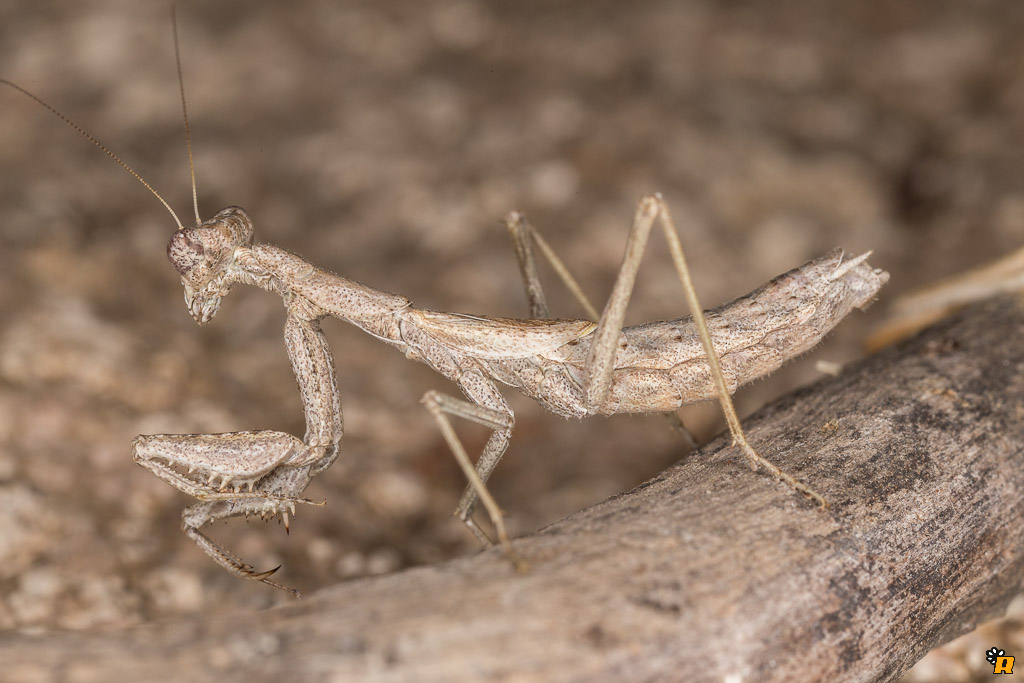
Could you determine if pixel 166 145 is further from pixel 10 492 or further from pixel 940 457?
pixel 940 457

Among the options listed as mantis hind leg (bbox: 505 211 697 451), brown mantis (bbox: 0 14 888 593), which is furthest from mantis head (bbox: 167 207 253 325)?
mantis hind leg (bbox: 505 211 697 451)

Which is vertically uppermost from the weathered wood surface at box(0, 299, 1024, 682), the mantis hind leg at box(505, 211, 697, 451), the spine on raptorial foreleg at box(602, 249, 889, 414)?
the mantis hind leg at box(505, 211, 697, 451)

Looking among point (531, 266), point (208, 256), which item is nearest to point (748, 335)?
point (531, 266)

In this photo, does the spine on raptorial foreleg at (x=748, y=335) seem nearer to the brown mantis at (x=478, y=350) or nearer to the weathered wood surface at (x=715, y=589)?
the brown mantis at (x=478, y=350)

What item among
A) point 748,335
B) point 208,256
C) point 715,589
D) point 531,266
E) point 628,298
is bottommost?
point 715,589

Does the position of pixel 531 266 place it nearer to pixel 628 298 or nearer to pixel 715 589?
pixel 628 298

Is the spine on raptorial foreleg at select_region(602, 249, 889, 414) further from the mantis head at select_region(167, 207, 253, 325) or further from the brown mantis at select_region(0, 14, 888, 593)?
the mantis head at select_region(167, 207, 253, 325)
